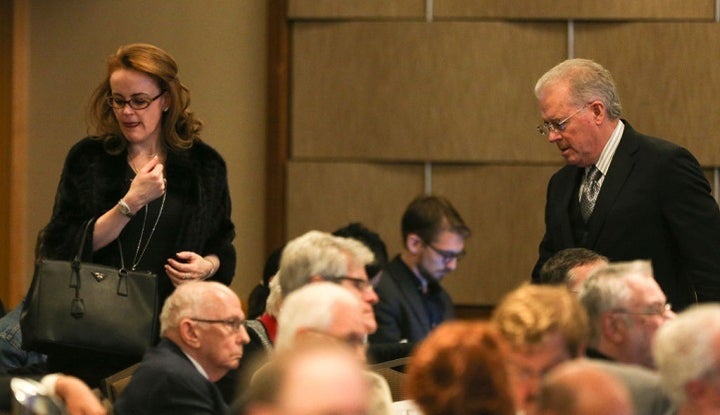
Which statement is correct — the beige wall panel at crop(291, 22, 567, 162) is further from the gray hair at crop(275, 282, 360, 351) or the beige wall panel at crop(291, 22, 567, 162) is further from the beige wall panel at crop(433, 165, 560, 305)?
the gray hair at crop(275, 282, 360, 351)

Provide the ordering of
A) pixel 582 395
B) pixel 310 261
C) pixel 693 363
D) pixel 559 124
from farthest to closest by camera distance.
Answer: pixel 559 124, pixel 310 261, pixel 693 363, pixel 582 395

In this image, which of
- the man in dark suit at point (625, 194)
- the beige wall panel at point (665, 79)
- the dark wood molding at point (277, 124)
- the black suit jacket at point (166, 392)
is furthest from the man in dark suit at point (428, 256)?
the black suit jacket at point (166, 392)

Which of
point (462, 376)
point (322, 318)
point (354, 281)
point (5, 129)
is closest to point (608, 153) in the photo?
point (354, 281)

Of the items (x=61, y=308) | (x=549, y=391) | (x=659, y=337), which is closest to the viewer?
(x=549, y=391)

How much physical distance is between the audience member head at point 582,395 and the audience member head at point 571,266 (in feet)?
5.90

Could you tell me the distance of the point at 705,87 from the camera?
7035mm

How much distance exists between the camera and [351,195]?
725 cm

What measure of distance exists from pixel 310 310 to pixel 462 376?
0.71m

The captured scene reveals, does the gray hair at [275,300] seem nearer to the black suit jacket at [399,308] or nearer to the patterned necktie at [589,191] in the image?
the patterned necktie at [589,191]

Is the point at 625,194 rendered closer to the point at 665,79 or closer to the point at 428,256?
the point at 428,256

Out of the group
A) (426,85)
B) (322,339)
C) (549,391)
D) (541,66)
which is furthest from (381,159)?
(549,391)

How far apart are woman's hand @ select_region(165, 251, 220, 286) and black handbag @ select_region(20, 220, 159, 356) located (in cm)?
10

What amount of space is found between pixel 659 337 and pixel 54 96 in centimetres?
481

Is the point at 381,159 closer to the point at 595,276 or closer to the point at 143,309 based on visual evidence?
the point at 143,309
